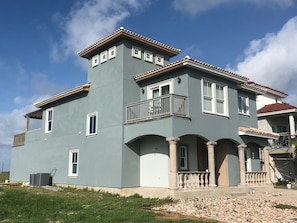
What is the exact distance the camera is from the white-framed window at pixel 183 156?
1702cm

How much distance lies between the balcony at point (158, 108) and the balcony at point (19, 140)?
1373cm

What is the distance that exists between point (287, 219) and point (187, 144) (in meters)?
7.85

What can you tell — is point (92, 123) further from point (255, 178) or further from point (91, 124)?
point (255, 178)

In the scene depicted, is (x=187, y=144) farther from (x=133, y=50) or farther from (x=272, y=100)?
(x=272, y=100)

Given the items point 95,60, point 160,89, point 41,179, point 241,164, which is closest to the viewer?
point 160,89

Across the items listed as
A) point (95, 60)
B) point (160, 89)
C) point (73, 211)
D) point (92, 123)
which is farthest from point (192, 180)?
point (95, 60)

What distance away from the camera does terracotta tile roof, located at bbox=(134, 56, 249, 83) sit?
1549cm

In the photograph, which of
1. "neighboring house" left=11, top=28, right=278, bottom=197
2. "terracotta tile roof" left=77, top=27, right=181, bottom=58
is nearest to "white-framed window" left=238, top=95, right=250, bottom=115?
"neighboring house" left=11, top=28, right=278, bottom=197

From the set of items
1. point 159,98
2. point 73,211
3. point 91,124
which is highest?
point 159,98

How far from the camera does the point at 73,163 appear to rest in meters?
20.9

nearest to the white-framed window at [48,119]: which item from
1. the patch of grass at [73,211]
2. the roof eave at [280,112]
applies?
the patch of grass at [73,211]

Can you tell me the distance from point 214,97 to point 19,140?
727 inches

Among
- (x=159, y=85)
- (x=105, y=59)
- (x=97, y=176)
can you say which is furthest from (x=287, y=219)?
(x=105, y=59)

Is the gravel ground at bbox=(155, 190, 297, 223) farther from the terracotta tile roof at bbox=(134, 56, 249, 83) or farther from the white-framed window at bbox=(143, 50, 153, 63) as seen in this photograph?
the white-framed window at bbox=(143, 50, 153, 63)
